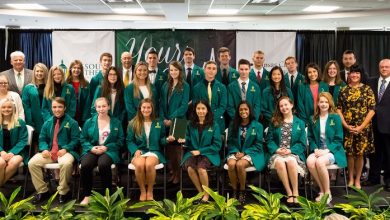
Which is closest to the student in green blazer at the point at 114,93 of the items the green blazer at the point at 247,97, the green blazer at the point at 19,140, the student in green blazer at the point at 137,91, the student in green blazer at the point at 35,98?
the student in green blazer at the point at 137,91

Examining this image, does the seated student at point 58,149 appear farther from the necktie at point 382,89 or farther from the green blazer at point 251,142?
the necktie at point 382,89

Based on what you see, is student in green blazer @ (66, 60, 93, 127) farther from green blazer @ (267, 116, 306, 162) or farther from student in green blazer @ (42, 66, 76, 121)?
green blazer @ (267, 116, 306, 162)

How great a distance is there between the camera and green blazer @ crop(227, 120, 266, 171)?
171 inches

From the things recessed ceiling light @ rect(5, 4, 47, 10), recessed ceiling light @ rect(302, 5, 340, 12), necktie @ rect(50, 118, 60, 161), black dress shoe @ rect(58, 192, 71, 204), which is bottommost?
black dress shoe @ rect(58, 192, 71, 204)

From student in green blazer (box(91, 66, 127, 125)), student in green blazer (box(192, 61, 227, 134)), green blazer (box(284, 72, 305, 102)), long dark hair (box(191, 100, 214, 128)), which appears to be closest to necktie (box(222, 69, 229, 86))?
student in green blazer (box(192, 61, 227, 134))

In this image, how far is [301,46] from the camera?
696 centimetres

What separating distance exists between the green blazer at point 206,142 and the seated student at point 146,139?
0.88 feet

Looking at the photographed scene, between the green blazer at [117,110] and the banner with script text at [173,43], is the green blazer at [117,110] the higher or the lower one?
the lower one

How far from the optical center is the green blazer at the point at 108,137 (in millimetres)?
4348

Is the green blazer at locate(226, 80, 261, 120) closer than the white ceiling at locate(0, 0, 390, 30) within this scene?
Yes

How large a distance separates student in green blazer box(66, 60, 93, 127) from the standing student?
0.86 metres

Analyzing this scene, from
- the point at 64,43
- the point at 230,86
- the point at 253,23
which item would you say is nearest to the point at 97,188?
the point at 230,86

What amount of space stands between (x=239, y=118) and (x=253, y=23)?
665cm

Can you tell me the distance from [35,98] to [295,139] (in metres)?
2.82
